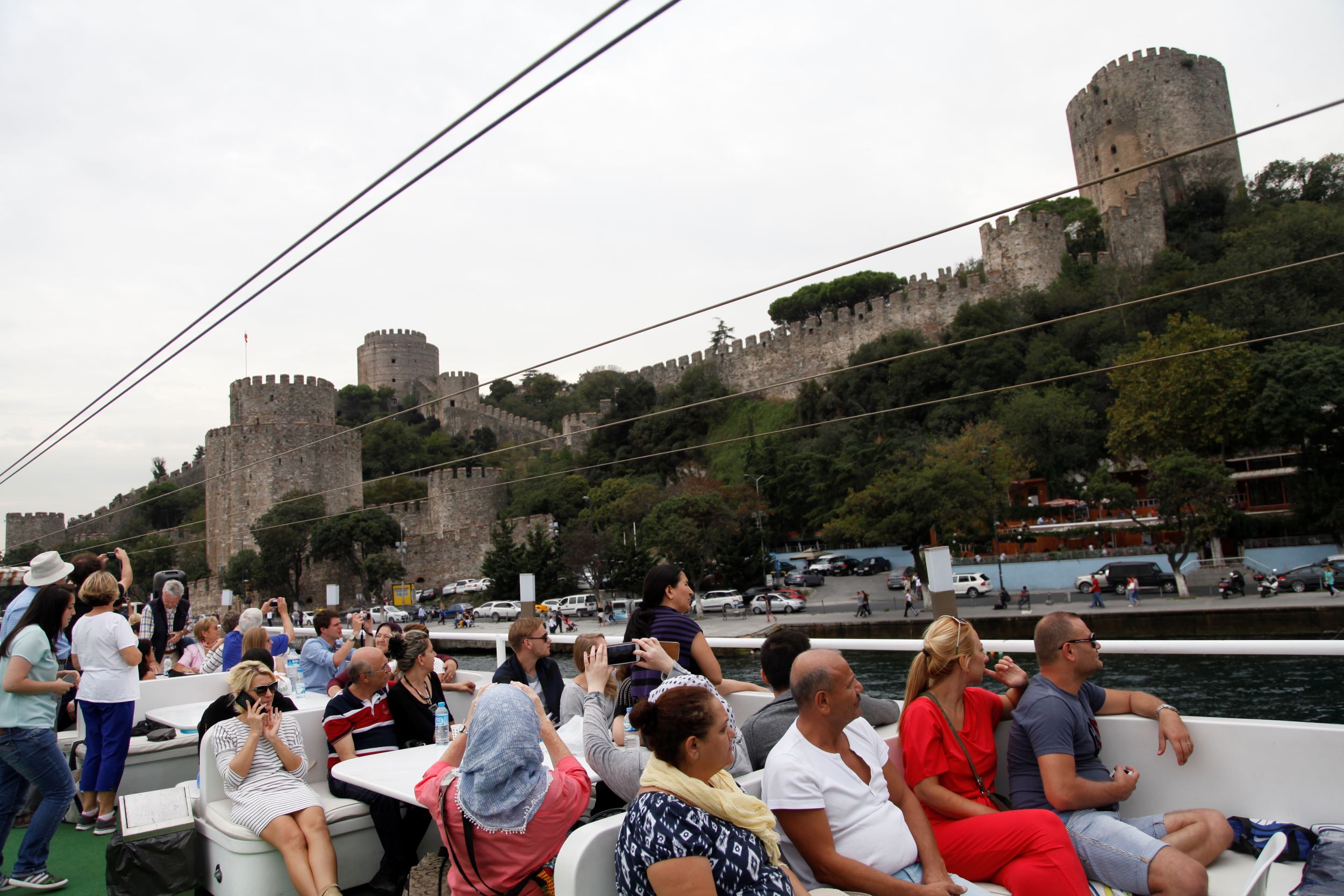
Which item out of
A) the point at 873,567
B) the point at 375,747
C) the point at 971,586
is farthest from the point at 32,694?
the point at 873,567

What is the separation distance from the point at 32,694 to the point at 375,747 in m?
1.22

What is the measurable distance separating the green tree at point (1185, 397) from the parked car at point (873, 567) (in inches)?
314

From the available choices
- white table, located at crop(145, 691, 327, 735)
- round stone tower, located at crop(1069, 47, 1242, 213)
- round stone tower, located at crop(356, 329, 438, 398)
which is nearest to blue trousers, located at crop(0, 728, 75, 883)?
white table, located at crop(145, 691, 327, 735)

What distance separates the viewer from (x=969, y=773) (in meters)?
2.51

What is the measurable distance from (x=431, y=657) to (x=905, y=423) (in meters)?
28.6

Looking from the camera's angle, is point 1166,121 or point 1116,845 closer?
point 1116,845

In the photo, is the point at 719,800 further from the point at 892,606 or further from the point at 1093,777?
the point at 892,606

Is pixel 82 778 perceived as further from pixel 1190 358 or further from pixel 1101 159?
pixel 1101 159

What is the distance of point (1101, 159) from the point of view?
Answer: 41.1 m

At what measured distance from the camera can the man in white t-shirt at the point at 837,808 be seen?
2.11 m

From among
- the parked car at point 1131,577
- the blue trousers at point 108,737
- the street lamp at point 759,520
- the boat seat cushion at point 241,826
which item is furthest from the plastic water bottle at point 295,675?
the street lamp at point 759,520

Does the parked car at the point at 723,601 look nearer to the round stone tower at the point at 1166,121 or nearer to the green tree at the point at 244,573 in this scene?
the green tree at the point at 244,573

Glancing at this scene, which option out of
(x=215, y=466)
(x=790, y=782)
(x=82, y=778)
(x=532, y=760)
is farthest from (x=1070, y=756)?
(x=215, y=466)

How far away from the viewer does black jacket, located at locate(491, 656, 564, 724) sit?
343 cm
